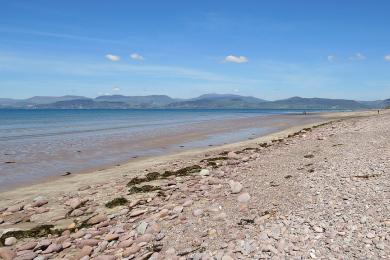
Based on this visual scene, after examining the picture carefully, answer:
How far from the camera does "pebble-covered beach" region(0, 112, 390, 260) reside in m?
7.85

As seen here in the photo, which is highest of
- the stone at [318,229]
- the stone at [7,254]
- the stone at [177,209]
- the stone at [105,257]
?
the stone at [318,229]

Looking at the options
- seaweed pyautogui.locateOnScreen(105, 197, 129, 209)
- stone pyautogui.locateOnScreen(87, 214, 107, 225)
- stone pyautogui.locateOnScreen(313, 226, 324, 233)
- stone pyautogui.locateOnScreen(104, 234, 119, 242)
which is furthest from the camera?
seaweed pyautogui.locateOnScreen(105, 197, 129, 209)

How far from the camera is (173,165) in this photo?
21453 mm

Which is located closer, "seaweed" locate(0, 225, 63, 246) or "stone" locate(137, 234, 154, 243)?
"stone" locate(137, 234, 154, 243)

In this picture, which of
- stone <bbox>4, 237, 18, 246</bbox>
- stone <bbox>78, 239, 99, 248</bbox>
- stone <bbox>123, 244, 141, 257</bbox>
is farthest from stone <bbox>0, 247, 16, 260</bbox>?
stone <bbox>123, 244, 141, 257</bbox>

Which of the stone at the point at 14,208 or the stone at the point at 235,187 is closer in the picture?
the stone at the point at 235,187

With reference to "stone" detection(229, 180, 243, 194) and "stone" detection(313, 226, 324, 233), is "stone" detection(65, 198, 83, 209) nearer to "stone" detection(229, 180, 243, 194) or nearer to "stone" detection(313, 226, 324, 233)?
"stone" detection(229, 180, 243, 194)

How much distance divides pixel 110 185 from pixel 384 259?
12.4m

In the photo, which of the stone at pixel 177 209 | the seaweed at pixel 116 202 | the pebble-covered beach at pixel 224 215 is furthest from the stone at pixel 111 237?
the seaweed at pixel 116 202

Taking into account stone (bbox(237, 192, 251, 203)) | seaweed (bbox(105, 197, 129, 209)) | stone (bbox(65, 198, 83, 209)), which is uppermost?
stone (bbox(237, 192, 251, 203))

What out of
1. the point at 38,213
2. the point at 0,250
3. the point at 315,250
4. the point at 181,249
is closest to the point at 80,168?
the point at 38,213

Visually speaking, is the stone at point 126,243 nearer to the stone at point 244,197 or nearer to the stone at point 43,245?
the stone at point 43,245

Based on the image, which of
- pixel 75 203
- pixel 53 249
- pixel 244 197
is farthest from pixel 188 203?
pixel 75 203

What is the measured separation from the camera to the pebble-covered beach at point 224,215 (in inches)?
309
